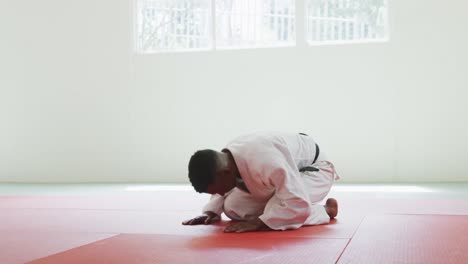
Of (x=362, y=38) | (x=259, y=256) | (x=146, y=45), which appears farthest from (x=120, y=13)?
(x=259, y=256)

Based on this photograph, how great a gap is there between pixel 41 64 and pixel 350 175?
5.38 meters

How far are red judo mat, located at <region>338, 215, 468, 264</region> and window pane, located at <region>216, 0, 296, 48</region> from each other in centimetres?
517

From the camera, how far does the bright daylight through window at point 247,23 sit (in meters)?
8.87

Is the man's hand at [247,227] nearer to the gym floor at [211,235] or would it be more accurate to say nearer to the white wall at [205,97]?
the gym floor at [211,235]

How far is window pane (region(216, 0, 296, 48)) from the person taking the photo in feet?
30.0

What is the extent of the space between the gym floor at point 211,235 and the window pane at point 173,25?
3868 mm

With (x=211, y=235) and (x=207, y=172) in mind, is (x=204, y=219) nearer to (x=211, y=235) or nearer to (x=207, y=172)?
(x=211, y=235)

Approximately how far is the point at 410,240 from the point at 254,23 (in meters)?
6.39

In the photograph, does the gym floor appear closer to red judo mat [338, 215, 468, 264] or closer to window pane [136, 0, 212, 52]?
red judo mat [338, 215, 468, 264]

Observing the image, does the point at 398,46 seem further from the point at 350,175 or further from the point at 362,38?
the point at 350,175

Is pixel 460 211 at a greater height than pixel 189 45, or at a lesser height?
lesser

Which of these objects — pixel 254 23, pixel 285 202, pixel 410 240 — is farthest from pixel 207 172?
pixel 254 23

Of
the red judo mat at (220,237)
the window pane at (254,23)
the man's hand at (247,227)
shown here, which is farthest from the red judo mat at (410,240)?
the window pane at (254,23)

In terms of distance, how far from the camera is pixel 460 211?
16.0ft
